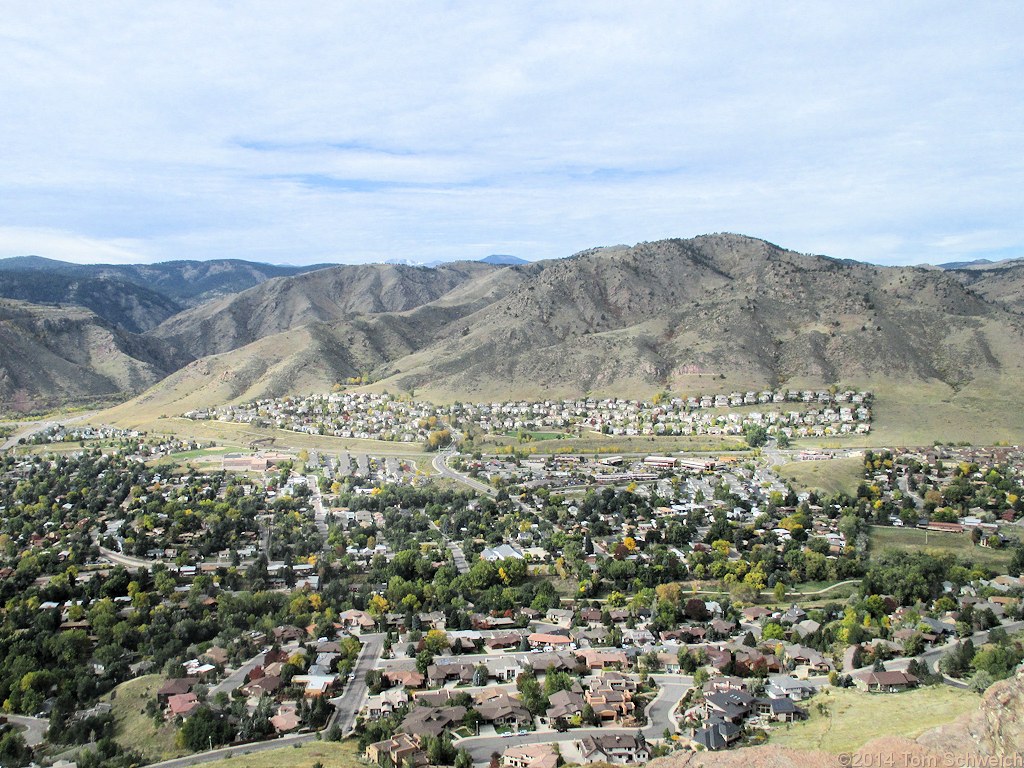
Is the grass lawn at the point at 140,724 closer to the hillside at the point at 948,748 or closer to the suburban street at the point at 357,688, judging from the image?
the suburban street at the point at 357,688

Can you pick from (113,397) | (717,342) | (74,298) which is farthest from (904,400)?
(74,298)

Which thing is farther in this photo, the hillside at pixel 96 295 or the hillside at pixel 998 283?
the hillside at pixel 96 295

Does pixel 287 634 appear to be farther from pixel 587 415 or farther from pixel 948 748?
pixel 587 415

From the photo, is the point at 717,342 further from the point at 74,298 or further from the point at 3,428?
the point at 74,298

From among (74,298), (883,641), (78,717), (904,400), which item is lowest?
(78,717)

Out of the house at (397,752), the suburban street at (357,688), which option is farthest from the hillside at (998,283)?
the house at (397,752)

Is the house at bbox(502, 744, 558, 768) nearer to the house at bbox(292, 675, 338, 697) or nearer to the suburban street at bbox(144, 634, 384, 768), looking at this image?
the suburban street at bbox(144, 634, 384, 768)
